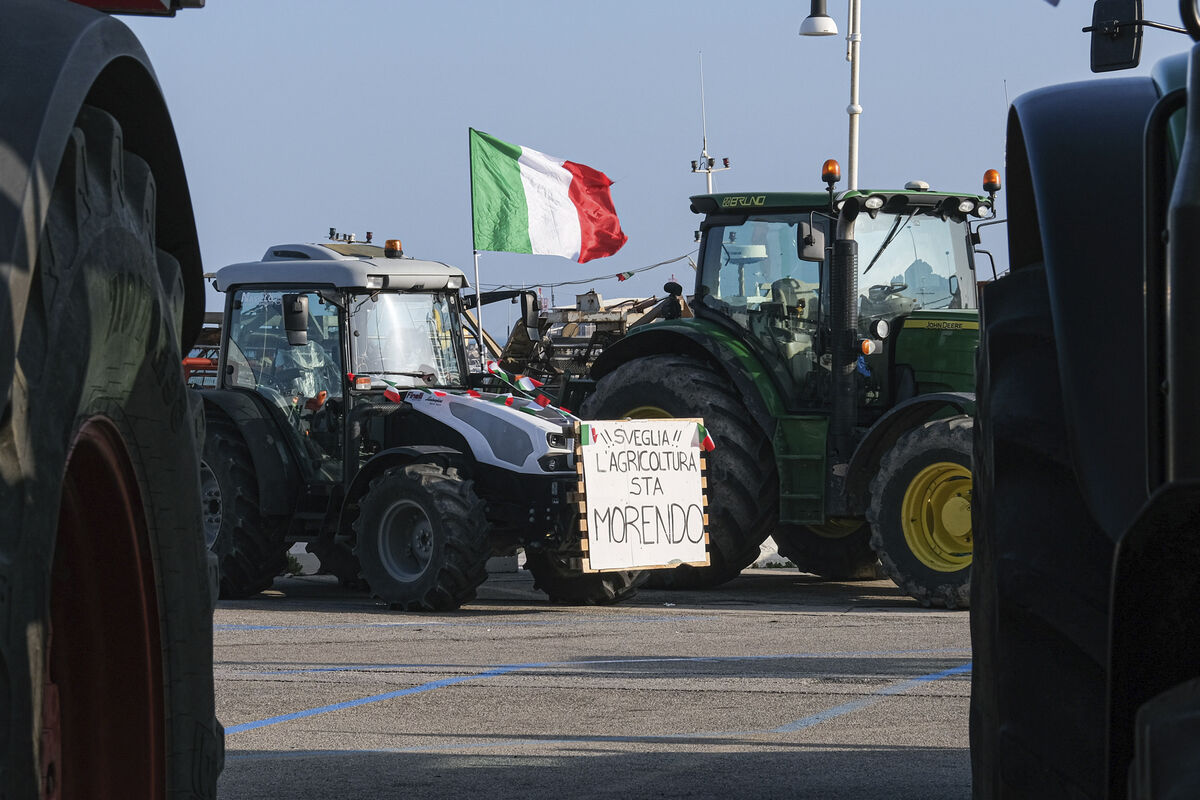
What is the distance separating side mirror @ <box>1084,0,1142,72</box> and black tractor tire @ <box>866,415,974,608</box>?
29.1 feet

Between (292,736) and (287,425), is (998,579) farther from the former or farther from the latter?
(287,425)

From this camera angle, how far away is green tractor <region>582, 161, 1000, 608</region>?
12352 mm

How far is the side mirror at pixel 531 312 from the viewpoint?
12922 mm

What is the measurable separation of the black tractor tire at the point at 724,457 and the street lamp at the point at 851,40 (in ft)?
19.0

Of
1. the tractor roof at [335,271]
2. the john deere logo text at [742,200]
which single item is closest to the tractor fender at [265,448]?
the tractor roof at [335,271]

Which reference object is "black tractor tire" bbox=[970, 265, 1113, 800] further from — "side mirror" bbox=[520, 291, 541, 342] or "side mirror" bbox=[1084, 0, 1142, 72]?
"side mirror" bbox=[520, 291, 541, 342]

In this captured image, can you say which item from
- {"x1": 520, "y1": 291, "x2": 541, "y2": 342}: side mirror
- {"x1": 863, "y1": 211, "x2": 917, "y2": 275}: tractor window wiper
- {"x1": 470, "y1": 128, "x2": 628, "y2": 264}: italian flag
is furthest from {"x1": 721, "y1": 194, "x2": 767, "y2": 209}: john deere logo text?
{"x1": 470, "y1": 128, "x2": 628, "y2": 264}: italian flag

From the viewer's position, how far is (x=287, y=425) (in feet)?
41.2

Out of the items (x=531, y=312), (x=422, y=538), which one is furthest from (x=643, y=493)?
(x=531, y=312)

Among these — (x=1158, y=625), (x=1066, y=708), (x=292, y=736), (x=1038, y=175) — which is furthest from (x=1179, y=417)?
(x=292, y=736)

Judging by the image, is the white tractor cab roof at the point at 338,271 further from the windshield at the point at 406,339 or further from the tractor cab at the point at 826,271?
the tractor cab at the point at 826,271

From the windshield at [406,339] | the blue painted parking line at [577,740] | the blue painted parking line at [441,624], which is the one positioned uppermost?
the windshield at [406,339]

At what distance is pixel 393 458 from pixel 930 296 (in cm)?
387

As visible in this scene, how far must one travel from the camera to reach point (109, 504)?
8.38 feet
